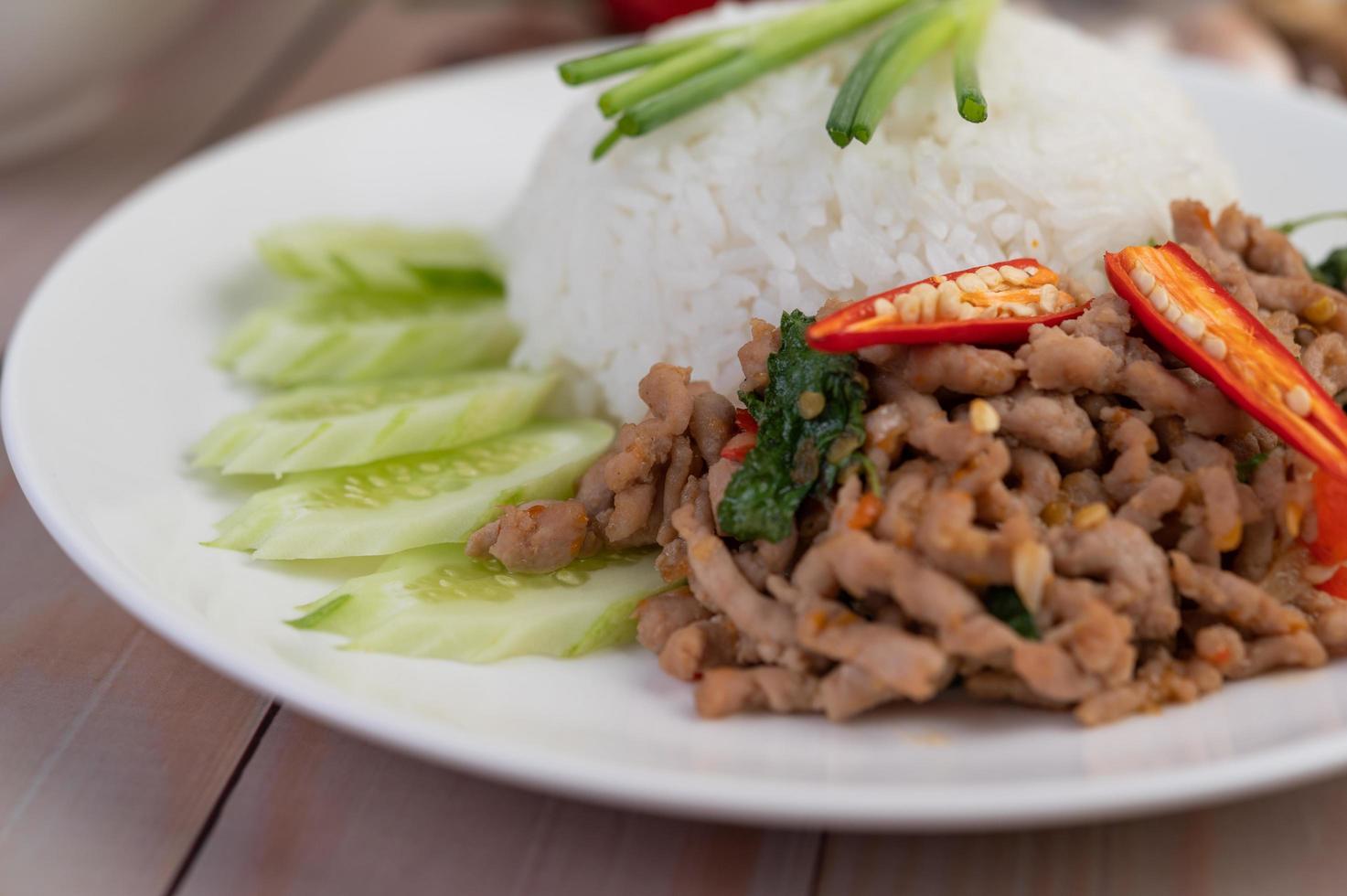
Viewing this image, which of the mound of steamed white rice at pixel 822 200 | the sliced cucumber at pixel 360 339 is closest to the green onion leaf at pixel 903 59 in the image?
the mound of steamed white rice at pixel 822 200

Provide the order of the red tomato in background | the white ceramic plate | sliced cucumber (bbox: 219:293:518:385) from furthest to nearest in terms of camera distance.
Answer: the red tomato in background, sliced cucumber (bbox: 219:293:518:385), the white ceramic plate

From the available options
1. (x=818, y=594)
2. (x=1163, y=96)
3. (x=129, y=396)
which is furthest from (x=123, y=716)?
(x=1163, y=96)

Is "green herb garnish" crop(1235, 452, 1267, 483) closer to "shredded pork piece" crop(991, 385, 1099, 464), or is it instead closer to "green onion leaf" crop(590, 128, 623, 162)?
"shredded pork piece" crop(991, 385, 1099, 464)

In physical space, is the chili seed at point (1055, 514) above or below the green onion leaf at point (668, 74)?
below

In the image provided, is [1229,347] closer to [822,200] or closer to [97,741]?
[822,200]

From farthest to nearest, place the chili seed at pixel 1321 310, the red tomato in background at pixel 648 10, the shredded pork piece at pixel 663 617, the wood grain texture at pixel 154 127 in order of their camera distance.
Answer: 1. the red tomato in background at pixel 648 10
2. the wood grain texture at pixel 154 127
3. the chili seed at pixel 1321 310
4. the shredded pork piece at pixel 663 617

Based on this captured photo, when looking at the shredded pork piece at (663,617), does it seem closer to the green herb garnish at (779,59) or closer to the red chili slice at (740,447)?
the red chili slice at (740,447)

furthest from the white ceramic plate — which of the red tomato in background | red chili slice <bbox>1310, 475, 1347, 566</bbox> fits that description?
the red tomato in background
